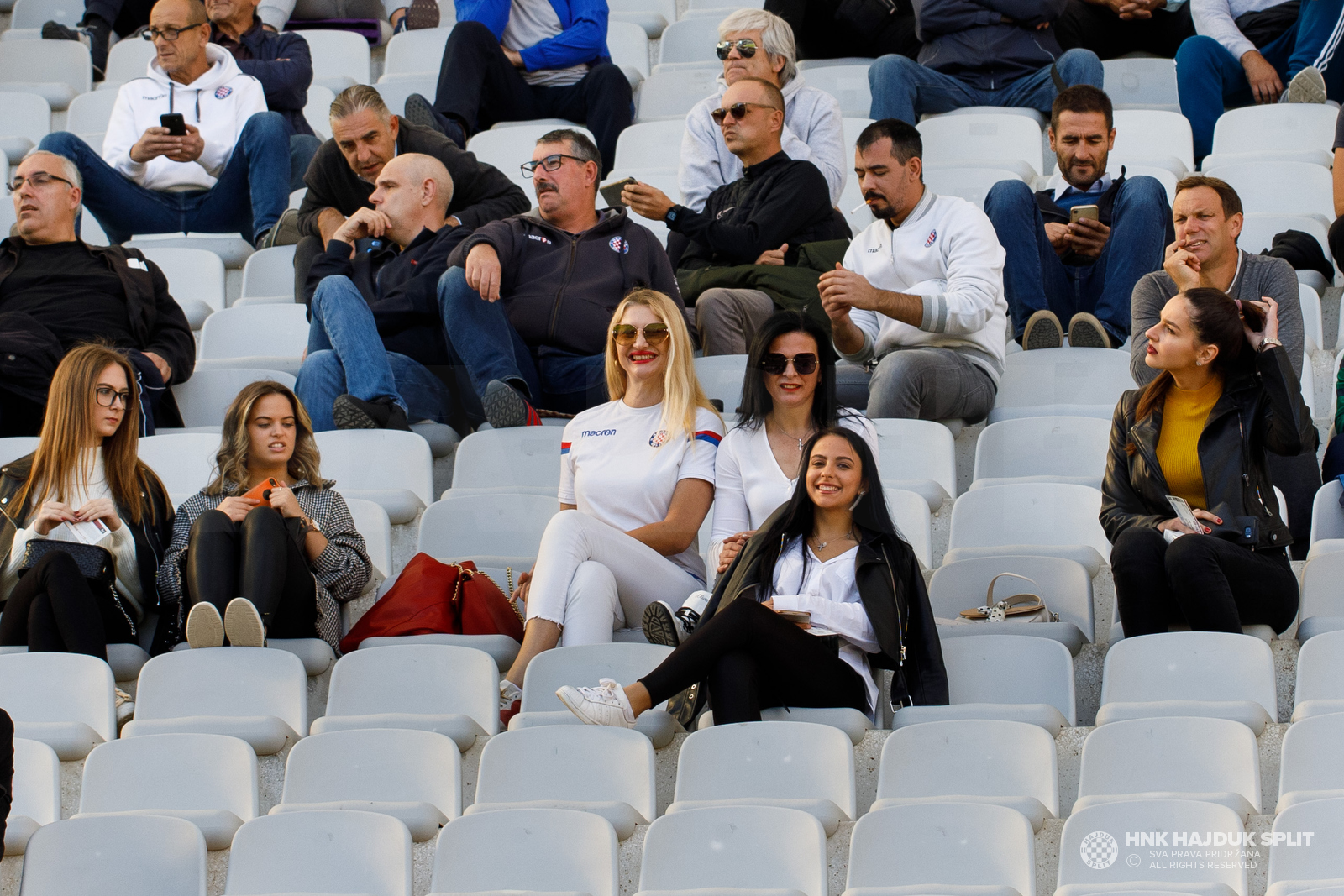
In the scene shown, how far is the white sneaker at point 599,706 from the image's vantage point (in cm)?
342

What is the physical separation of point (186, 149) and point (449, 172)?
1.11 metres

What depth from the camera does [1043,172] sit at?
638 centimetres

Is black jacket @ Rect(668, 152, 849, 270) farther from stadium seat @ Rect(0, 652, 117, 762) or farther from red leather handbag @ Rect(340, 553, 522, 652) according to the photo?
stadium seat @ Rect(0, 652, 117, 762)

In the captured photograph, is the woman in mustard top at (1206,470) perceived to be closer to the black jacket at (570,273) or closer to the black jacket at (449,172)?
the black jacket at (570,273)

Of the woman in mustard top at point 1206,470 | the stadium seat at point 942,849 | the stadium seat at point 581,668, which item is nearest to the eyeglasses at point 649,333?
the stadium seat at point 581,668

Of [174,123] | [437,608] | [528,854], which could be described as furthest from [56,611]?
[174,123]

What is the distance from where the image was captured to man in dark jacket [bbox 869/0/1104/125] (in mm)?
6402

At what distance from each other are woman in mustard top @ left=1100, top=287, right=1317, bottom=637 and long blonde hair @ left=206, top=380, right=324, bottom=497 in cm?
168

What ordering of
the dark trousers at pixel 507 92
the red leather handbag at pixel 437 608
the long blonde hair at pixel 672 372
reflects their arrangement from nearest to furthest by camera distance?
the red leather handbag at pixel 437 608
the long blonde hair at pixel 672 372
the dark trousers at pixel 507 92

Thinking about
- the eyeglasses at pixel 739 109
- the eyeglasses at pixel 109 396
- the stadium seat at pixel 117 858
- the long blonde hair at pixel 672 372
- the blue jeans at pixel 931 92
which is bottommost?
the stadium seat at pixel 117 858

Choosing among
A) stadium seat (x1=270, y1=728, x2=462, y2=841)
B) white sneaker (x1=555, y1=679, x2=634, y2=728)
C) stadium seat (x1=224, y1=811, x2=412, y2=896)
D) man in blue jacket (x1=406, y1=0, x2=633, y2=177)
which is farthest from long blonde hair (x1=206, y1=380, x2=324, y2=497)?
man in blue jacket (x1=406, y1=0, x2=633, y2=177)

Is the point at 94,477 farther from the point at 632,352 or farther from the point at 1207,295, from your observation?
the point at 1207,295

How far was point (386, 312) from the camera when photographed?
5066mm

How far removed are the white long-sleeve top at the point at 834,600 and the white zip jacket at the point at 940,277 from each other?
1.14 m
